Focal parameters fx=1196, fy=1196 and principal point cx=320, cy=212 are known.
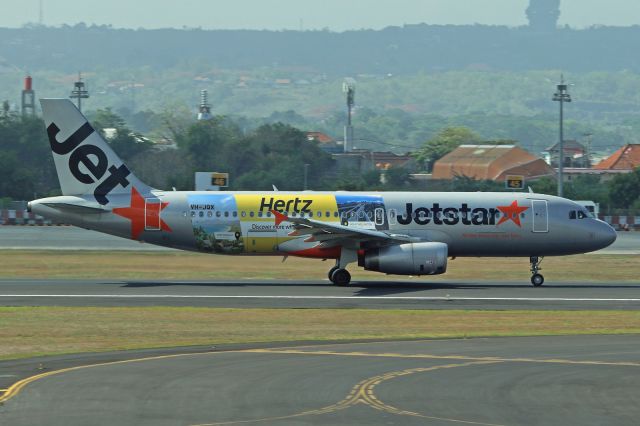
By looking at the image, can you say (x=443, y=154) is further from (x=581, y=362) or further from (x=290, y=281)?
(x=581, y=362)

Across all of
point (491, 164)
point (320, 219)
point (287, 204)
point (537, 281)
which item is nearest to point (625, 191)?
point (491, 164)

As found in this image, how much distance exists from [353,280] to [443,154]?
14786 centimetres

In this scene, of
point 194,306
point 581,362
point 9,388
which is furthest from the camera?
point 194,306

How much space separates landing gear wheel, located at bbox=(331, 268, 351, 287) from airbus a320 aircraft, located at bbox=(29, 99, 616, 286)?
42 mm

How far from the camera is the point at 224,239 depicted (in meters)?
51.0

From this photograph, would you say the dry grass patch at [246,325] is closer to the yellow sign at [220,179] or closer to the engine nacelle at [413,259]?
the engine nacelle at [413,259]

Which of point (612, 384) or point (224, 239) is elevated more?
point (224, 239)

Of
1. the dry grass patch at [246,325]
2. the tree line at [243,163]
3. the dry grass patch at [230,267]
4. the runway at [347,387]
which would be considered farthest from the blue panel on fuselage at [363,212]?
the tree line at [243,163]

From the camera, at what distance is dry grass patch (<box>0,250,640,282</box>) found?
2188 inches

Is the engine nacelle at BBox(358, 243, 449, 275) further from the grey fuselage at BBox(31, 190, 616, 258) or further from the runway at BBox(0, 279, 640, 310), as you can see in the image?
the grey fuselage at BBox(31, 190, 616, 258)

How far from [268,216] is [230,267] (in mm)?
7587

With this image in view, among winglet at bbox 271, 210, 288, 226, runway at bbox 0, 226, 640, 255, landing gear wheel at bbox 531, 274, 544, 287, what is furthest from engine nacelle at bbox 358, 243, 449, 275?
runway at bbox 0, 226, 640, 255

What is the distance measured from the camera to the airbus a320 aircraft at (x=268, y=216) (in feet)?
167

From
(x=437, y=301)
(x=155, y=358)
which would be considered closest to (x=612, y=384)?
(x=155, y=358)
